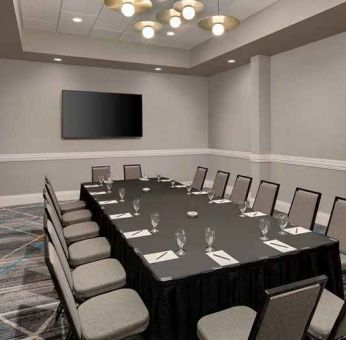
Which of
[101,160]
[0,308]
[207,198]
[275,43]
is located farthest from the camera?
[101,160]

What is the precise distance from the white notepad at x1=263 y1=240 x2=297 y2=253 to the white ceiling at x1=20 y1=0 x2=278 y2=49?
3.81 meters

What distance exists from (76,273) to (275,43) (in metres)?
4.70

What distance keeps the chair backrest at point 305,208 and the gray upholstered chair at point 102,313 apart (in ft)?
6.27

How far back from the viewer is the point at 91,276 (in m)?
2.41

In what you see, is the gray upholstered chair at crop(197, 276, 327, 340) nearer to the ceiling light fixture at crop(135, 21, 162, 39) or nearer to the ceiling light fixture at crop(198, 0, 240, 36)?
the ceiling light fixture at crop(198, 0, 240, 36)

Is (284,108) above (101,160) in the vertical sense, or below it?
above

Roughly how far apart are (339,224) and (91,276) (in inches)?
84.4

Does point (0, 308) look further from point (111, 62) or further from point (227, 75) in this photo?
point (227, 75)

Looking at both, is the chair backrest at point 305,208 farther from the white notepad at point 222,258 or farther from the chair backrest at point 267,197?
the white notepad at point 222,258

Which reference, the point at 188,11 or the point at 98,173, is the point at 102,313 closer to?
the point at 188,11

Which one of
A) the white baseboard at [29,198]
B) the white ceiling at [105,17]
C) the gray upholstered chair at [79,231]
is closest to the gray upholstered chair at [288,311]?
the gray upholstered chair at [79,231]

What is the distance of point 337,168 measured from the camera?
16.3 feet

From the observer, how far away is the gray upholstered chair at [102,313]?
1.64 metres

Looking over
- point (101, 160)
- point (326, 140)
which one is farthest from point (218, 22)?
point (101, 160)
